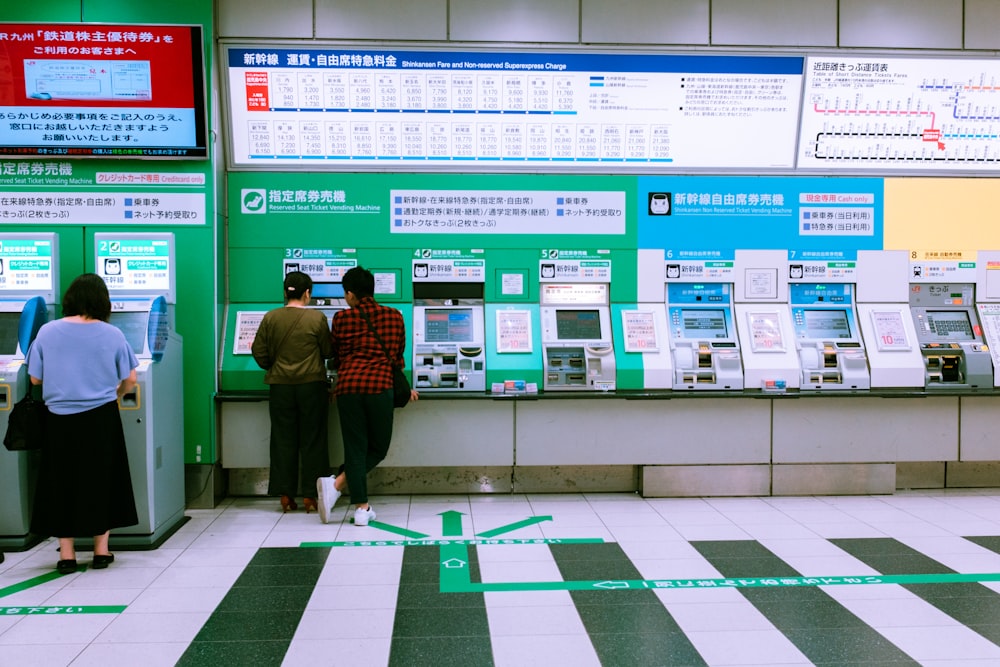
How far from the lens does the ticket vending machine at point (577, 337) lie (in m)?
4.57

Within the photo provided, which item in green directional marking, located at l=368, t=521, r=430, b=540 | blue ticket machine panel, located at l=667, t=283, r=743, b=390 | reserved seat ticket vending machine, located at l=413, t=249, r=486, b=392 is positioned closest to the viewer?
green directional marking, located at l=368, t=521, r=430, b=540

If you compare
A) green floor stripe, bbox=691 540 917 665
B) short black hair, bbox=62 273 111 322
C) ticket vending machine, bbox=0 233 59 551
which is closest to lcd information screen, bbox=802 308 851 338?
green floor stripe, bbox=691 540 917 665

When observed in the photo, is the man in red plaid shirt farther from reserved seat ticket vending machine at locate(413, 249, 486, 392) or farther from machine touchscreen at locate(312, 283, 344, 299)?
machine touchscreen at locate(312, 283, 344, 299)

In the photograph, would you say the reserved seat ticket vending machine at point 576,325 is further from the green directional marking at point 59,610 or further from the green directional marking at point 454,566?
the green directional marking at point 59,610

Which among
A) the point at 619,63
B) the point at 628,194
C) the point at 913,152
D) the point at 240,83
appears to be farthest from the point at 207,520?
the point at 913,152

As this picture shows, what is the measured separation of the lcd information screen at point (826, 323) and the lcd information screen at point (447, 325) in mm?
2363

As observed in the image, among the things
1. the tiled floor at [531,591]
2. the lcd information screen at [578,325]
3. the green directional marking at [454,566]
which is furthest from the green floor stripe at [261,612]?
the lcd information screen at [578,325]

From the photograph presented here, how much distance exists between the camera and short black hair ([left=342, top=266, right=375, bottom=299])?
161 inches

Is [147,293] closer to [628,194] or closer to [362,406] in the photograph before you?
[362,406]

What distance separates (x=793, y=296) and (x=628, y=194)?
137 centimetres

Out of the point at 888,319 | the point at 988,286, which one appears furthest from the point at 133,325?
the point at 988,286

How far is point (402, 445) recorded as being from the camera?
456 centimetres

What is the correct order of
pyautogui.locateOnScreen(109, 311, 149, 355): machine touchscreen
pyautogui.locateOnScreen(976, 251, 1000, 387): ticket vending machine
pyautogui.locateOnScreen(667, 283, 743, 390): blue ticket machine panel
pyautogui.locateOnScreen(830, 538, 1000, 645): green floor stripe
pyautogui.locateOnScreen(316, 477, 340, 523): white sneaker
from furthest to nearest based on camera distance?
pyautogui.locateOnScreen(976, 251, 1000, 387): ticket vending machine, pyautogui.locateOnScreen(667, 283, 743, 390): blue ticket machine panel, pyautogui.locateOnScreen(316, 477, 340, 523): white sneaker, pyautogui.locateOnScreen(109, 311, 149, 355): machine touchscreen, pyautogui.locateOnScreen(830, 538, 1000, 645): green floor stripe

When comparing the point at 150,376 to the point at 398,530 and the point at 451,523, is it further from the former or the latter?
the point at 451,523
